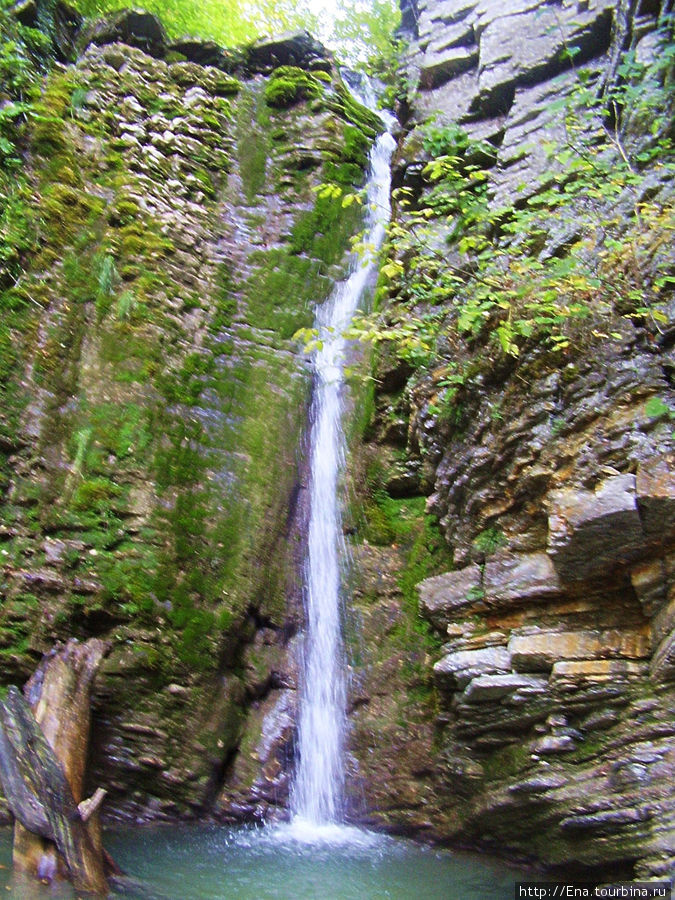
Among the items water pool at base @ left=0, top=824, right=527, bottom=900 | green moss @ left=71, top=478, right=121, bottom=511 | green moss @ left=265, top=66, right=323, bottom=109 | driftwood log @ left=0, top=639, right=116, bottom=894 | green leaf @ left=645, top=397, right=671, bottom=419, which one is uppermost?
green moss @ left=265, top=66, right=323, bottom=109

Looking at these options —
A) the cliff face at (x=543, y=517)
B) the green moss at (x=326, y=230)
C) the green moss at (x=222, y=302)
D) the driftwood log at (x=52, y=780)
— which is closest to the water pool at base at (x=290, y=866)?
the driftwood log at (x=52, y=780)

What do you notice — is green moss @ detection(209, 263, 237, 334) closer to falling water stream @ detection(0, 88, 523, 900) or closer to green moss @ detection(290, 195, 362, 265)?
green moss @ detection(290, 195, 362, 265)

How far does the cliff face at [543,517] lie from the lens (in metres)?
4.00

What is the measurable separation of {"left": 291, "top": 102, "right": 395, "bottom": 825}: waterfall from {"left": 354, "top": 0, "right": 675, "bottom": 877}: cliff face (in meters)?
0.27

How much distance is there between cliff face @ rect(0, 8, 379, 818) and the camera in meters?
5.36

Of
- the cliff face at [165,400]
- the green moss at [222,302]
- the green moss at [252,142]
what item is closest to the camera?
the cliff face at [165,400]

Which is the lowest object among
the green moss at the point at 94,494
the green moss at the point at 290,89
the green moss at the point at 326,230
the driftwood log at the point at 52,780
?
the driftwood log at the point at 52,780

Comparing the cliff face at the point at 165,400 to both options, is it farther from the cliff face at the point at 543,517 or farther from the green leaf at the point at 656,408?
the green leaf at the point at 656,408

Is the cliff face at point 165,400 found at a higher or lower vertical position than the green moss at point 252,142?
lower

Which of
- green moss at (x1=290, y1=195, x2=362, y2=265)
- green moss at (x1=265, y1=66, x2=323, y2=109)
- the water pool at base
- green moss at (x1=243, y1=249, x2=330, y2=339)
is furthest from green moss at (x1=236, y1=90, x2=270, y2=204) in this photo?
the water pool at base

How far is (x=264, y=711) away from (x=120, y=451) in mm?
2773

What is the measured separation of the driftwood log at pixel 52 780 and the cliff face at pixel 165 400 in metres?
0.44

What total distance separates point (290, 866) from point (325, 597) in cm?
241

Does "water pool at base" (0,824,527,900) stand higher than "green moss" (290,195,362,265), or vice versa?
"green moss" (290,195,362,265)
